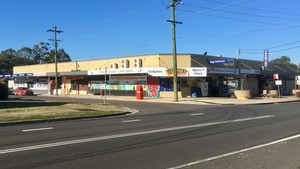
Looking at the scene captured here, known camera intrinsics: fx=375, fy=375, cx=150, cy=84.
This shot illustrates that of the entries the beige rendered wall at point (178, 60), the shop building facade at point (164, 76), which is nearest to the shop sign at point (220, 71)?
the shop building facade at point (164, 76)

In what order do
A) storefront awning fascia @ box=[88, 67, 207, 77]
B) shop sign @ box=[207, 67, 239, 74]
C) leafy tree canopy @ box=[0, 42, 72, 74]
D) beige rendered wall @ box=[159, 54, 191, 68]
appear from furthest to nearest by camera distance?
leafy tree canopy @ box=[0, 42, 72, 74]
beige rendered wall @ box=[159, 54, 191, 68]
shop sign @ box=[207, 67, 239, 74]
storefront awning fascia @ box=[88, 67, 207, 77]

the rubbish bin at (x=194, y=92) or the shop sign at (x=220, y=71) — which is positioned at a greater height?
the shop sign at (x=220, y=71)

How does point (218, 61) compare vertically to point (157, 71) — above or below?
above

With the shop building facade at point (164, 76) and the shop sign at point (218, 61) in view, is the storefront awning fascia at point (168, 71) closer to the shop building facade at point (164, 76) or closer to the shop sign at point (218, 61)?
the shop building facade at point (164, 76)

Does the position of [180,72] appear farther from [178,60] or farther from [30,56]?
[30,56]

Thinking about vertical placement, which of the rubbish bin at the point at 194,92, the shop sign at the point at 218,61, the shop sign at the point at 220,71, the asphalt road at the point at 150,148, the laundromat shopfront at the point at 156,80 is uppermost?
the shop sign at the point at 218,61

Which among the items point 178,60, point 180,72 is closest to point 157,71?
point 180,72

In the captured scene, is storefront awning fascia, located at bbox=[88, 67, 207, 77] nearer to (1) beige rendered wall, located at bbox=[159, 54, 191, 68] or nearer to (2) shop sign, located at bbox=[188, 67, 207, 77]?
(2) shop sign, located at bbox=[188, 67, 207, 77]

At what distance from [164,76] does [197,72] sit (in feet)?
13.2

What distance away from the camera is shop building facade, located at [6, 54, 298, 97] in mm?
42344

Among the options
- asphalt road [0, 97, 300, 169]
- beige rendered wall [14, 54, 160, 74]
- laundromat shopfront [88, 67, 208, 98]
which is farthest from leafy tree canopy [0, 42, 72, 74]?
asphalt road [0, 97, 300, 169]

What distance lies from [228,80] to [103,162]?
139 ft

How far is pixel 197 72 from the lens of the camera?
40.2 m

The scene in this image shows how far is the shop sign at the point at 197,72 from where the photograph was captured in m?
39.6
